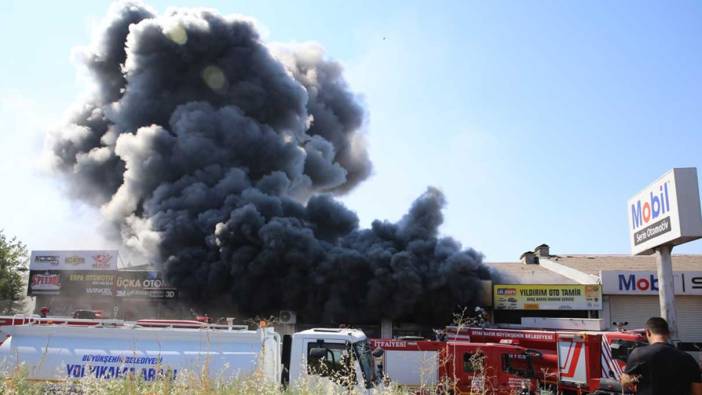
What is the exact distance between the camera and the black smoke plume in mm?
27562

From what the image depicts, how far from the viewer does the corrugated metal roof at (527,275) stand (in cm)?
2889

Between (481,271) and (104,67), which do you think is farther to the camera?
(104,67)

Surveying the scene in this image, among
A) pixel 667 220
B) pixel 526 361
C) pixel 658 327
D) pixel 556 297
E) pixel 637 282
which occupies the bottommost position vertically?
pixel 526 361

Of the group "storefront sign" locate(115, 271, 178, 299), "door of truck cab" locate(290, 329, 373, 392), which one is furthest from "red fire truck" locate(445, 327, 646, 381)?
"storefront sign" locate(115, 271, 178, 299)

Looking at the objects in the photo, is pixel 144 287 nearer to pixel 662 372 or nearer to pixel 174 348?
pixel 174 348

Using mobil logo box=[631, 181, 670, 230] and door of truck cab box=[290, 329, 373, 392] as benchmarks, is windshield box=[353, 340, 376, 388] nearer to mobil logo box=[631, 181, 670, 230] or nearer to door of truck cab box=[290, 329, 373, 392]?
door of truck cab box=[290, 329, 373, 392]

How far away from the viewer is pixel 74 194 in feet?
123

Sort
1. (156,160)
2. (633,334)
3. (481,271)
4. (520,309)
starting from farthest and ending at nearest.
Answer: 1. (156,160)
2. (481,271)
3. (520,309)
4. (633,334)

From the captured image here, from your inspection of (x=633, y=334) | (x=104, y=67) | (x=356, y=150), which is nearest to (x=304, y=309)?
(x=633, y=334)

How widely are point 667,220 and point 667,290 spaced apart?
1518 millimetres

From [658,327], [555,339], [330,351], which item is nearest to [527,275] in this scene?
[555,339]

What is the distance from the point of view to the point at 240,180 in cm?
3188

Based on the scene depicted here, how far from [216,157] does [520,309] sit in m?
18.4

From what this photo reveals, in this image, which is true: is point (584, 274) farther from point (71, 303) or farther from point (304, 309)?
point (71, 303)
